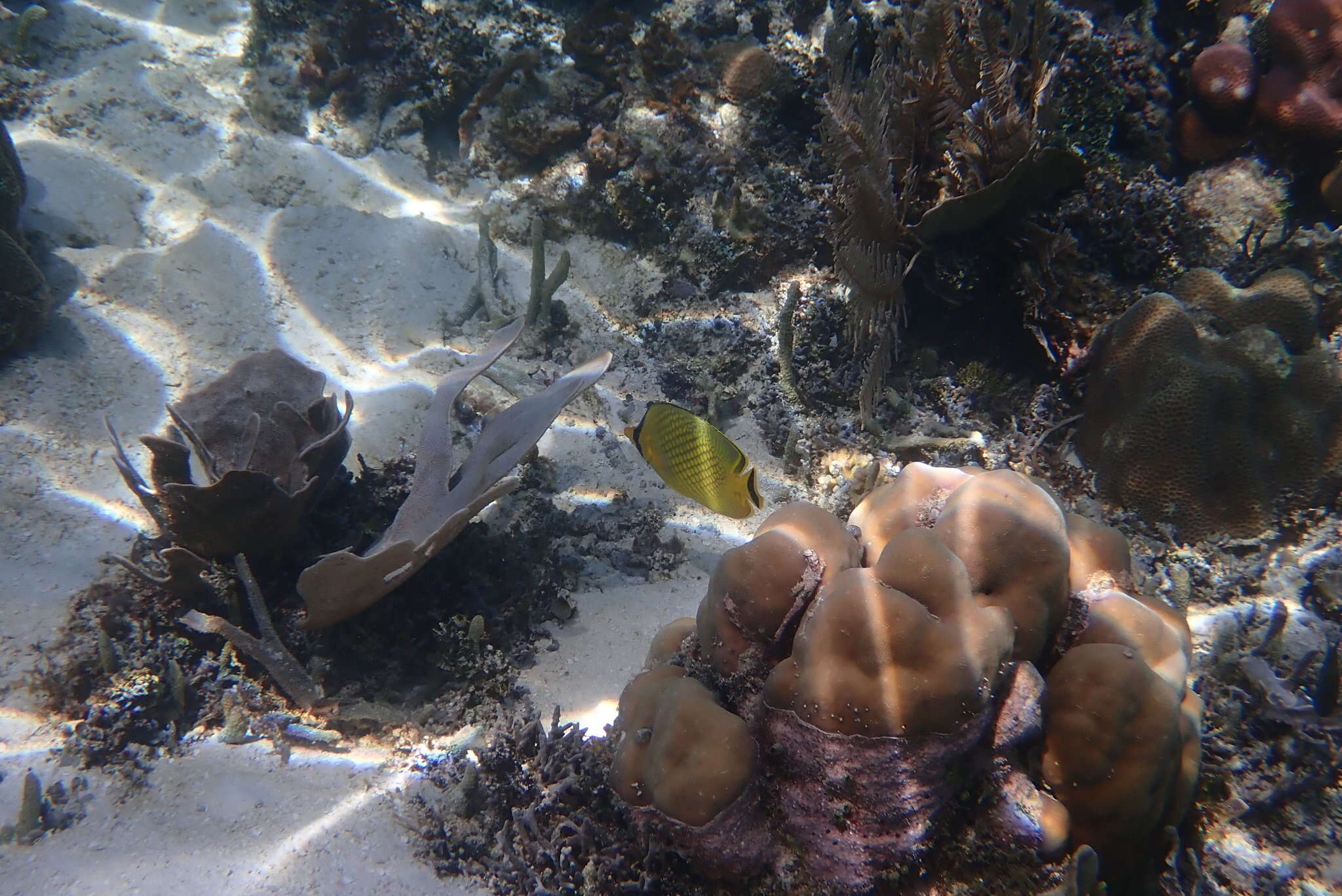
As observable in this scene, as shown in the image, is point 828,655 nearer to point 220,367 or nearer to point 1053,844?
point 1053,844

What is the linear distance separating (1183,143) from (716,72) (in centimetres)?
385

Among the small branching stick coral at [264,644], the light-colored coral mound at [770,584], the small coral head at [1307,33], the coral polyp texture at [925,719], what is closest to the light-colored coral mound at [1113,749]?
the coral polyp texture at [925,719]

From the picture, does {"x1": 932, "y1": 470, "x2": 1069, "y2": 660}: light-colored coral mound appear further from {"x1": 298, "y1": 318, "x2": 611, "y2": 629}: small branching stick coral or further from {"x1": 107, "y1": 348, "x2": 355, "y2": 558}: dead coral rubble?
{"x1": 107, "y1": 348, "x2": 355, "y2": 558}: dead coral rubble

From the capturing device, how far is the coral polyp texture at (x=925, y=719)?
1625mm

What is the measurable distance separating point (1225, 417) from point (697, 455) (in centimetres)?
302

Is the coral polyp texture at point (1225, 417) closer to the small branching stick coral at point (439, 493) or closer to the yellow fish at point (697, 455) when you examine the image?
the yellow fish at point (697, 455)

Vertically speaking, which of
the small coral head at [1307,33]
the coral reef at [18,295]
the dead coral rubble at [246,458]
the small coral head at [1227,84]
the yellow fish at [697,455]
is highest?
the small coral head at [1307,33]

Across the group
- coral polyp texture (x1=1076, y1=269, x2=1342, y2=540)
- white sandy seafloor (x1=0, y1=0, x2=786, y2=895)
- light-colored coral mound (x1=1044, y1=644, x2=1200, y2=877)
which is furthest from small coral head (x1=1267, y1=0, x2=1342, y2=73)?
light-colored coral mound (x1=1044, y1=644, x2=1200, y2=877)

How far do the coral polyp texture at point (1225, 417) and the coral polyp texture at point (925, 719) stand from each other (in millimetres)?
1849

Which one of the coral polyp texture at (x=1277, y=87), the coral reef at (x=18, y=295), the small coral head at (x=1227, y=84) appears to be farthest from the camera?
the small coral head at (x=1227, y=84)

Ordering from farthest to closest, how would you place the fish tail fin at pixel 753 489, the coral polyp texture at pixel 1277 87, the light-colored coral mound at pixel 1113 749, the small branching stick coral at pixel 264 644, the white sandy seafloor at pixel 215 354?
the coral polyp texture at pixel 1277 87, the small branching stick coral at pixel 264 644, the fish tail fin at pixel 753 489, the white sandy seafloor at pixel 215 354, the light-colored coral mound at pixel 1113 749

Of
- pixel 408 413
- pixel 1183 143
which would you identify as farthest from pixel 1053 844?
pixel 1183 143

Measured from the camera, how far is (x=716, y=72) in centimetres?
A: 552

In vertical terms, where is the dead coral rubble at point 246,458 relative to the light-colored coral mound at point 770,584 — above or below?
below
